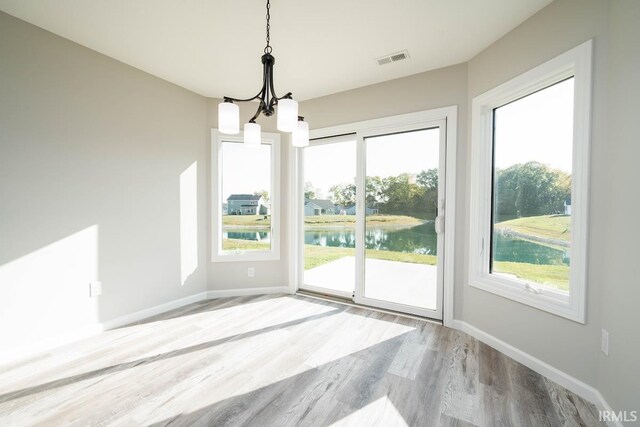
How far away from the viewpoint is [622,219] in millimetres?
1493

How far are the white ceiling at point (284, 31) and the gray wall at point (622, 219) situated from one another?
72cm

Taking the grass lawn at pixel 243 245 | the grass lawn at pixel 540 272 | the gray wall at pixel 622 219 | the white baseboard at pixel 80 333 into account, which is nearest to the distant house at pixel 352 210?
the grass lawn at pixel 243 245

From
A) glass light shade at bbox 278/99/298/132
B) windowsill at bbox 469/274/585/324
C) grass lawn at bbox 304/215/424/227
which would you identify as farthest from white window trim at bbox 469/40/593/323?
glass light shade at bbox 278/99/298/132

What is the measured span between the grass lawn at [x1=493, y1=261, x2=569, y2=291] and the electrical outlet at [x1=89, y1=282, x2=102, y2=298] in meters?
3.83

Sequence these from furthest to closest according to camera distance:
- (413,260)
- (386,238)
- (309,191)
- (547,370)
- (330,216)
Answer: (309,191) < (330,216) < (386,238) < (413,260) < (547,370)

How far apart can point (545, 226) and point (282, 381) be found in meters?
2.32

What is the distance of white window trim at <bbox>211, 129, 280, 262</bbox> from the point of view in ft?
11.7

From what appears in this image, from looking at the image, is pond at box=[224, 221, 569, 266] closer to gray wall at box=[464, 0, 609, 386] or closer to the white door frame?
the white door frame

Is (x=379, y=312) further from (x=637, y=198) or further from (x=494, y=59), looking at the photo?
(x=494, y=59)

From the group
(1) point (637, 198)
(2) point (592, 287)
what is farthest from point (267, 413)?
(1) point (637, 198)

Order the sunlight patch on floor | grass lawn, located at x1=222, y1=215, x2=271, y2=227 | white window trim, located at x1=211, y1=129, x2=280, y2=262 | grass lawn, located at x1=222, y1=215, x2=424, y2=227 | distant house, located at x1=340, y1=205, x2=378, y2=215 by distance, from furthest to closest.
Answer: grass lawn, located at x1=222, y1=215, x2=271, y2=227, white window trim, located at x1=211, y1=129, x2=280, y2=262, distant house, located at x1=340, y1=205, x2=378, y2=215, grass lawn, located at x1=222, y1=215, x2=424, y2=227, the sunlight patch on floor

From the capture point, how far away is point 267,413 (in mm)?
1605

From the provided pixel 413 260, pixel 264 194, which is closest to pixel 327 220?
pixel 264 194

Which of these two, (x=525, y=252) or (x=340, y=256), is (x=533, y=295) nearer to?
(x=525, y=252)
